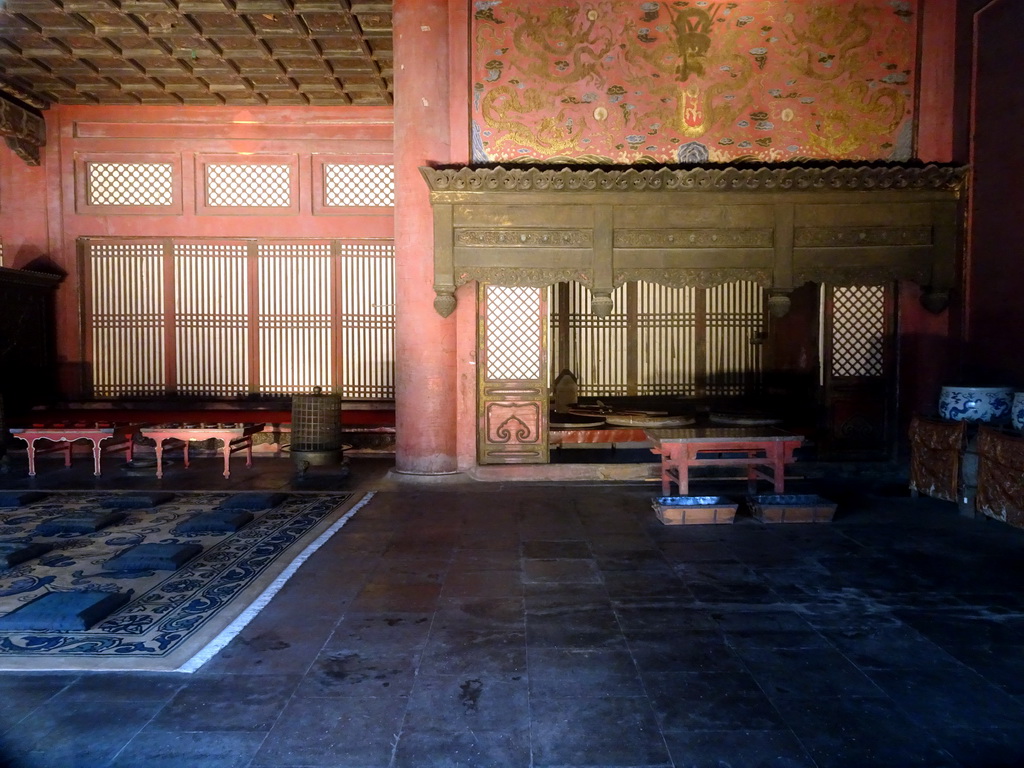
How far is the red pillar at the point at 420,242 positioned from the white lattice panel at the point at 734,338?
553cm

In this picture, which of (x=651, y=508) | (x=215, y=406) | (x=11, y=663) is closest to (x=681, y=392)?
(x=651, y=508)

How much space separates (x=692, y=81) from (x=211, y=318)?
780cm

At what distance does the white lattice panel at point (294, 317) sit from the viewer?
1077 cm

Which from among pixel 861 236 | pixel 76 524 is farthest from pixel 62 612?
pixel 861 236

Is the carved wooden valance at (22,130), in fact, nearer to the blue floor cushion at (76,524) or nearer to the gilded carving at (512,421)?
the blue floor cushion at (76,524)

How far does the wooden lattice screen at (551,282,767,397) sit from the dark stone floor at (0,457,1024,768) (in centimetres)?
618

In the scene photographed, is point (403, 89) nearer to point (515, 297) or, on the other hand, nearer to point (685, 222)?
point (515, 297)

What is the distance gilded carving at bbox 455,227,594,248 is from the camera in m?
7.51

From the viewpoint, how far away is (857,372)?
8.02m

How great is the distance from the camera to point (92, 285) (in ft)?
35.0

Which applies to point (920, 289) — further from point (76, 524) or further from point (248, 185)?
point (248, 185)

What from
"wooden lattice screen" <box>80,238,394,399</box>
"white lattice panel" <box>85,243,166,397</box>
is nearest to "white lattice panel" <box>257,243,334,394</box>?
"wooden lattice screen" <box>80,238,394,399</box>

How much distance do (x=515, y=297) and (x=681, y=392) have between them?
4843 mm

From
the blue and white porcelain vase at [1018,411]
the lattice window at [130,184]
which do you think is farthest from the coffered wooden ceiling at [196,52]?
the blue and white porcelain vase at [1018,411]
